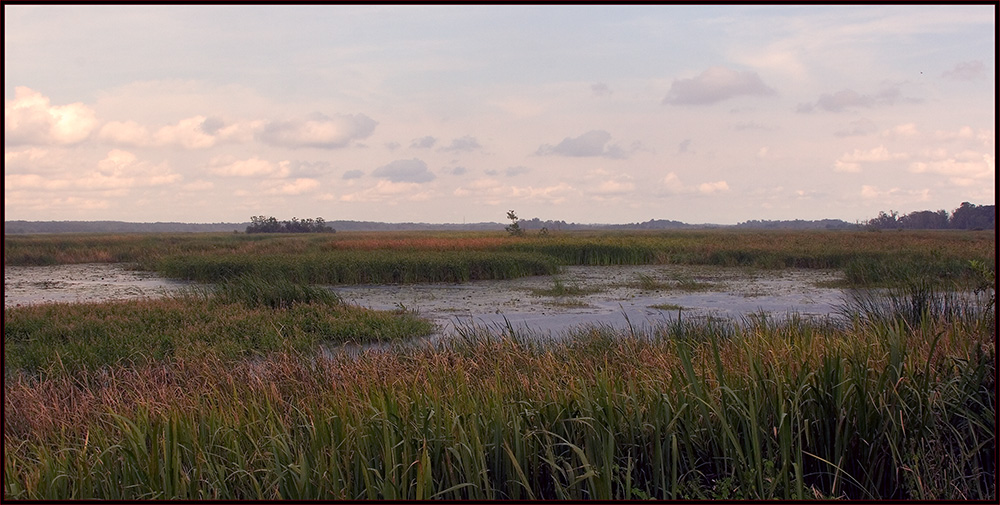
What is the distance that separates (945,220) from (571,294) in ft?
314

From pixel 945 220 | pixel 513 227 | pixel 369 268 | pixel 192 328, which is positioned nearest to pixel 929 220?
pixel 945 220

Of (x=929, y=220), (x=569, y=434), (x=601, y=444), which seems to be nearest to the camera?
(x=601, y=444)

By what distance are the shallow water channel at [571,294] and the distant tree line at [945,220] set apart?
205ft

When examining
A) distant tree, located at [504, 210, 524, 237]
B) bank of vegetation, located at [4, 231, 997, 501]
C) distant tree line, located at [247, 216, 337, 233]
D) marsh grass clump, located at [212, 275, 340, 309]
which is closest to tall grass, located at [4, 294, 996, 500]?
bank of vegetation, located at [4, 231, 997, 501]

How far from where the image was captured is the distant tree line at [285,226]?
7488 cm

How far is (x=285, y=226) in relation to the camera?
75125 mm

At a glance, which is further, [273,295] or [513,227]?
[513,227]

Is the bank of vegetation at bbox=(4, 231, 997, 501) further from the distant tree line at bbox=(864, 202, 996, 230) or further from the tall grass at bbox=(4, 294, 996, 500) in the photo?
the distant tree line at bbox=(864, 202, 996, 230)

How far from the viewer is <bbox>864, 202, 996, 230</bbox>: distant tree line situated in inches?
3017

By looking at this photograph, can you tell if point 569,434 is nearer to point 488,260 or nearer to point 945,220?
point 488,260

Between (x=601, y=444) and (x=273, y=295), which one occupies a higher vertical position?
(x=273, y=295)

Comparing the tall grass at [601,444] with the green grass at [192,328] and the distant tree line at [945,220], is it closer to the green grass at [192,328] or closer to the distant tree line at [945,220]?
the green grass at [192,328]

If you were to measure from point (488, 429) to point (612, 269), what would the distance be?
20.6 meters

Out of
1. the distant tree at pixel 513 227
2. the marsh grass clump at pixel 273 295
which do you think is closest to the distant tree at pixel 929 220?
the distant tree at pixel 513 227
